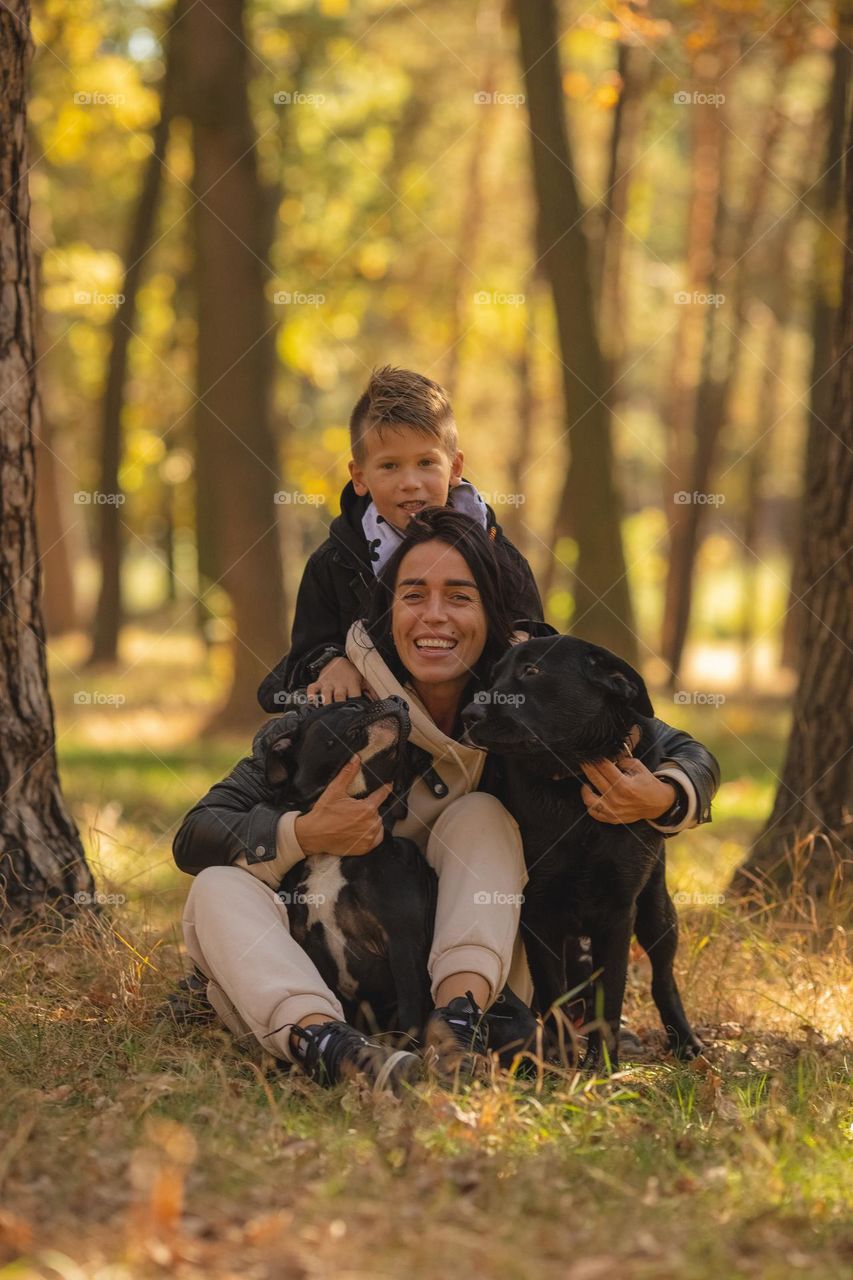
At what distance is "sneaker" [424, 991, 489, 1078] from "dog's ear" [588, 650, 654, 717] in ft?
2.99

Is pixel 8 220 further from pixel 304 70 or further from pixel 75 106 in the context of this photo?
pixel 304 70

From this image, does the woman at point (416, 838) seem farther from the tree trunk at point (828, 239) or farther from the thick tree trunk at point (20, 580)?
the tree trunk at point (828, 239)

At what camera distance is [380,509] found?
4.69m

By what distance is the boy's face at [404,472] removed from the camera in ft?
15.1

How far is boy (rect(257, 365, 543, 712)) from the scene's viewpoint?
4.59m

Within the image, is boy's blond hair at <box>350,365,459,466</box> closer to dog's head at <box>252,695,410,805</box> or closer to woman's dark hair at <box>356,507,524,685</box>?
woman's dark hair at <box>356,507,524,685</box>

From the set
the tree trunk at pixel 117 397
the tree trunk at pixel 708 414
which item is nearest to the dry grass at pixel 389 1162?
the tree trunk at pixel 117 397

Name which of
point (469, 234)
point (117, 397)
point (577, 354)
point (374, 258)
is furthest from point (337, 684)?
point (469, 234)

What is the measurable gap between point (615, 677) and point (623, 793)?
0.32m

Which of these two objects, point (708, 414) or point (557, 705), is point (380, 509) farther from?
point (708, 414)

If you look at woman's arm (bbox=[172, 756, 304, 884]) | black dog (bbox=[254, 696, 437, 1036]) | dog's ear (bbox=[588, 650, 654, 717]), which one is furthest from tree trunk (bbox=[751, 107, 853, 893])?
woman's arm (bbox=[172, 756, 304, 884])

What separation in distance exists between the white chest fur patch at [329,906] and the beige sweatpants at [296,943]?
0.20ft

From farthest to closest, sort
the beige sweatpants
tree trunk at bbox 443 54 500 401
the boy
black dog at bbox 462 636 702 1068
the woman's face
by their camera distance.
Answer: tree trunk at bbox 443 54 500 401
the boy
the woman's face
black dog at bbox 462 636 702 1068
the beige sweatpants

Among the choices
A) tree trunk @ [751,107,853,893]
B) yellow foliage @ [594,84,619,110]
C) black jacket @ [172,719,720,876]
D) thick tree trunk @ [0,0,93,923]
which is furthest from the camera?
yellow foliage @ [594,84,619,110]
